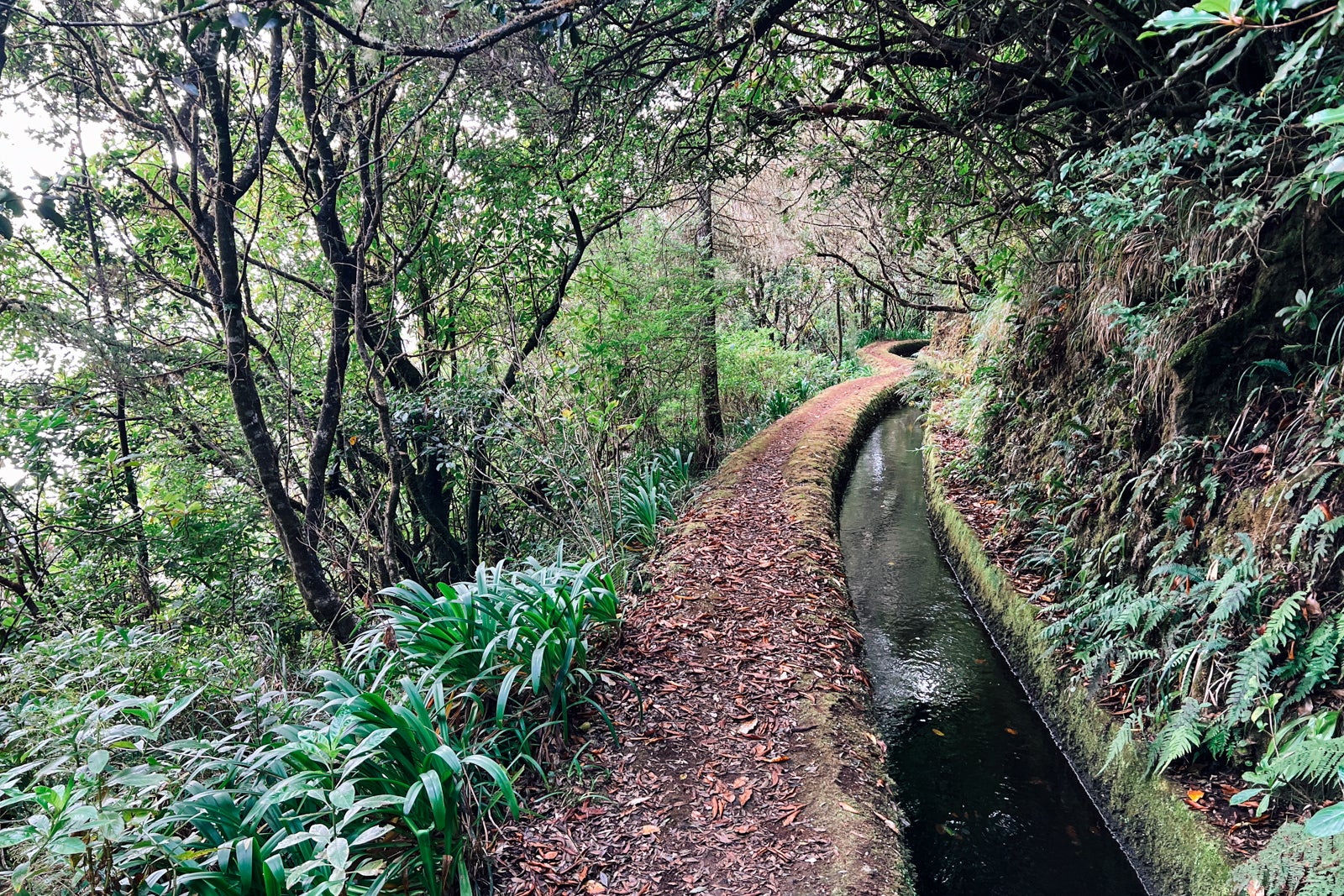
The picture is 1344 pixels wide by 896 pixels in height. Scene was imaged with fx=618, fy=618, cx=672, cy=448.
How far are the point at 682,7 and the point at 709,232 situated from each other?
611 centimetres

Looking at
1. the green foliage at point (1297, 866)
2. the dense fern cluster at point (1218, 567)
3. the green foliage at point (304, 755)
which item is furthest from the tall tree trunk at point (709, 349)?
the green foliage at point (1297, 866)

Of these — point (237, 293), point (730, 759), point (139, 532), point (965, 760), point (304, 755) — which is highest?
point (237, 293)

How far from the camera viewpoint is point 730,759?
316 centimetres

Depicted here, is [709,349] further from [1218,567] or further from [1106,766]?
[1106,766]

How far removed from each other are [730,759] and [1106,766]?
2.05 m

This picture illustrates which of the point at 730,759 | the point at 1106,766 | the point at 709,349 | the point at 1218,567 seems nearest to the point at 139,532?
the point at 730,759

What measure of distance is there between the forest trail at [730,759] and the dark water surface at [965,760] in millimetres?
461

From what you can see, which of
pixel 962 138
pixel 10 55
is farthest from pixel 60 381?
pixel 962 138

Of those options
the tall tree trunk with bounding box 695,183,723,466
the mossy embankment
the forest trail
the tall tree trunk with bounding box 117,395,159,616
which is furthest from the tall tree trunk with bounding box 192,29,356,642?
the tall tree trunk with bounding box 695,183,723,466

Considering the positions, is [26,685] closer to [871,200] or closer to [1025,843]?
[1025,843]

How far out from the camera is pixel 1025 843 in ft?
10.4

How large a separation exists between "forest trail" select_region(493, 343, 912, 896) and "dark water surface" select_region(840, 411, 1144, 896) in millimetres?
461

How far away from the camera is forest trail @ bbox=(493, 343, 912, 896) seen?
255 centimetres

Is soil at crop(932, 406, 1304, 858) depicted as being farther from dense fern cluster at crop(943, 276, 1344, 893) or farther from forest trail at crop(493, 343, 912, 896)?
forest trail at crop(493, 343, 912, 896)
